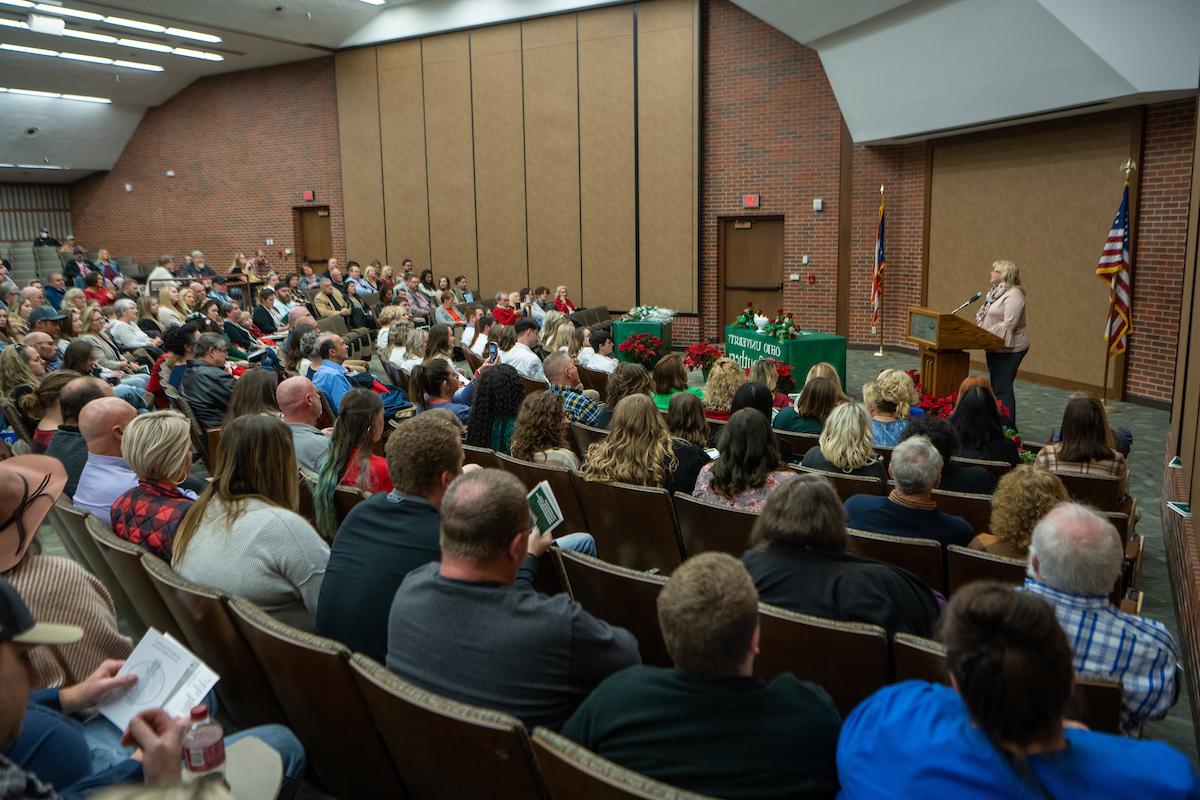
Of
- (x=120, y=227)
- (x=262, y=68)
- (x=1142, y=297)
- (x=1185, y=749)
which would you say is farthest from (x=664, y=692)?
(x=120, y=227)

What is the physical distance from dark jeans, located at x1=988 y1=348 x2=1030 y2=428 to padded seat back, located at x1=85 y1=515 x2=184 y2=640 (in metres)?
6.71

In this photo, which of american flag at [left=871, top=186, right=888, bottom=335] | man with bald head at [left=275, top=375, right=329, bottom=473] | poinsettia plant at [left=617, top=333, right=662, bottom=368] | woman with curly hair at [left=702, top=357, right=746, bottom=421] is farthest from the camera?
american flag at [left=871, top=186, right=888, bottom=335]

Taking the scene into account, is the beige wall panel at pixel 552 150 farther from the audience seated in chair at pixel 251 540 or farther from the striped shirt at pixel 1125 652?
the striped shirt at pixel 1125 652

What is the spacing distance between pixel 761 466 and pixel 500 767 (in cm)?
203

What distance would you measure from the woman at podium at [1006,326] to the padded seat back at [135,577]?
666 centimetres

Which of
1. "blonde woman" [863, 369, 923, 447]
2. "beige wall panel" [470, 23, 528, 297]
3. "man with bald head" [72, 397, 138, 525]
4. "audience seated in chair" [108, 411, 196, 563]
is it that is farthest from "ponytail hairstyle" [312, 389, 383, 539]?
"beige wall panel" [470, 23, 528, 297]

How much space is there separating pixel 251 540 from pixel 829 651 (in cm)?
163

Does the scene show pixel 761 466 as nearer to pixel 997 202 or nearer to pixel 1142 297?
pixel 1142 297

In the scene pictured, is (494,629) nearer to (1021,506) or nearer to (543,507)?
(543,507)

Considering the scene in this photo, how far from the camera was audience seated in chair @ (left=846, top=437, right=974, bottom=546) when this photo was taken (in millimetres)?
2975

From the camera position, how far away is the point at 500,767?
161 cm

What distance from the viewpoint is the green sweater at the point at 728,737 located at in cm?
151

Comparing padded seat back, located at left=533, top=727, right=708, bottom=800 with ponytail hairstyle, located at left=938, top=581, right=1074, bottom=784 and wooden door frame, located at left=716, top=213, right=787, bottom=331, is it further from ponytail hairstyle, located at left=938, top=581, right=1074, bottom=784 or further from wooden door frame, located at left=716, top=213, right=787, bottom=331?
wooden door frame, located at left=716, top=213, right=787, bottom=331

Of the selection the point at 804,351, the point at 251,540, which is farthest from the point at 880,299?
the point at 251,540
